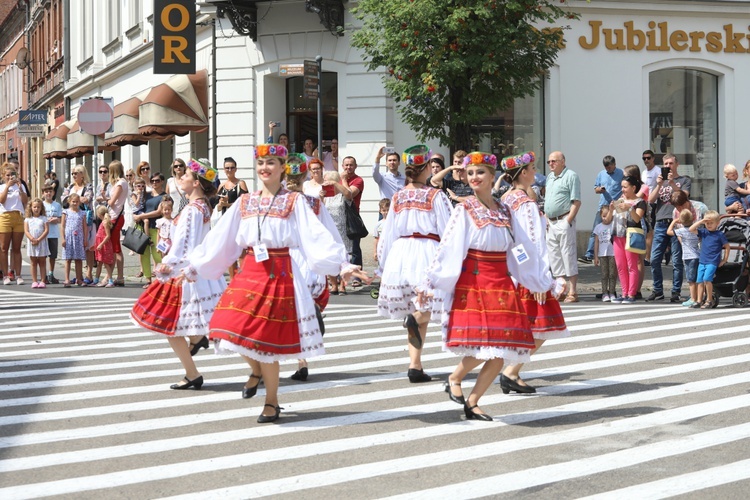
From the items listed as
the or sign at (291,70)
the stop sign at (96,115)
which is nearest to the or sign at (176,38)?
the or sign at (291,70)

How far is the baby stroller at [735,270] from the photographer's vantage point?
1519 centimetres

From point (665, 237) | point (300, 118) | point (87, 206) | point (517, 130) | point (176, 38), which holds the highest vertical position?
point (176, 38)

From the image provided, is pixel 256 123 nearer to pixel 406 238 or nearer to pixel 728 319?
pixel 728 319

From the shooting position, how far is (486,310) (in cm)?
772

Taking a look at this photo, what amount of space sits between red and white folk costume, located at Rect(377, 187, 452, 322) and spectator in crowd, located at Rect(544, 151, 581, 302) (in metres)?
6.43

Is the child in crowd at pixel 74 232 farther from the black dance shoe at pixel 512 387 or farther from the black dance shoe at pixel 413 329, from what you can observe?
the black dance shoe at pixel 512 387

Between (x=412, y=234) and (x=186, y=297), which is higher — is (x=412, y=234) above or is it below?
above

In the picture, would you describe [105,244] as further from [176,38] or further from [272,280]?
[272,280]

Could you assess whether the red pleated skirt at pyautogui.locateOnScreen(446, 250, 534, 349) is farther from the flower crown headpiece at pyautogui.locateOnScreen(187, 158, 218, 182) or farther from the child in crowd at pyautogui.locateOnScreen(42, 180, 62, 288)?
the child in crowd at pyautogui.locateOnScreen(42, 180, 62, 288)

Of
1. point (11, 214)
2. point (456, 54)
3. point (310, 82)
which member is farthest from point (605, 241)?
point (11, 214)

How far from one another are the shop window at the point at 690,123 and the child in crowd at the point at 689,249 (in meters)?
8.93

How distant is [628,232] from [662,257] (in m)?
0.86

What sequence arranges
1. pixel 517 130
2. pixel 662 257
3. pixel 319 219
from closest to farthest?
1. pixel 319 219
2. pixel 662 257
3. pixel 517 130

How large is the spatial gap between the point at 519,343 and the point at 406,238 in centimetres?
254
